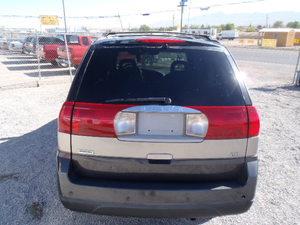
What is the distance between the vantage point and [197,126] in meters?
2.39

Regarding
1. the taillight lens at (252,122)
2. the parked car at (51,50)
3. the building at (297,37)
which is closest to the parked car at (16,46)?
the parked car at (51,50)

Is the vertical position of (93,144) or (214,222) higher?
(93,144)

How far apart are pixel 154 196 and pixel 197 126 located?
0.63 m

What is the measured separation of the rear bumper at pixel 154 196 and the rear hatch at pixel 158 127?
76mm

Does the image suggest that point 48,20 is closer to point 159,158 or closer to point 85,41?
point 85,41

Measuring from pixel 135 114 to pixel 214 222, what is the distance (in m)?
1.53

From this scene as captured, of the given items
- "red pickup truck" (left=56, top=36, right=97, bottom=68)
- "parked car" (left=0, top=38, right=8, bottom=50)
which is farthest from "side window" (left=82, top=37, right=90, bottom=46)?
"parked car" (left=0, top=38, right=8, bottom=50)

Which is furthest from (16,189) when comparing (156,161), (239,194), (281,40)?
(281,40)

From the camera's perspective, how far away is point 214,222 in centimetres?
315

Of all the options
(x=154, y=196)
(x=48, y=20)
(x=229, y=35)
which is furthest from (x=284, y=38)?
(x=154, y=196)

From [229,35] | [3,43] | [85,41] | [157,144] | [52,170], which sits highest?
[157,144]

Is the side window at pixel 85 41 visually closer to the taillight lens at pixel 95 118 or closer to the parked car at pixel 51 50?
the parked car at pixel 51 50

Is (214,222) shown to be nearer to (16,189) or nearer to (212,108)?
(212,108)

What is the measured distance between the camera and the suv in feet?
7.82
